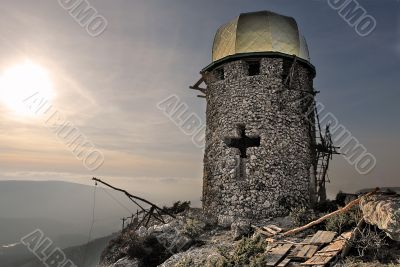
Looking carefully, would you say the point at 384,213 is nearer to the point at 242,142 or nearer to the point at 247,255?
the point at 247,255

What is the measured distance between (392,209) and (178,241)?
31.0 feet

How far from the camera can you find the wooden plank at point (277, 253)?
40.6 ft

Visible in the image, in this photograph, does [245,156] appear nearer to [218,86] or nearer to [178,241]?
[218,86]

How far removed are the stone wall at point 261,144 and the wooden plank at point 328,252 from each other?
5620mm

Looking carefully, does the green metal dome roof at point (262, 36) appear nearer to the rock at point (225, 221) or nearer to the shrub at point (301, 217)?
the shrub at point (301, 217)

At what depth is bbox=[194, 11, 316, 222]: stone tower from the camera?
61.3 feet

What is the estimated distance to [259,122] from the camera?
19.2 metres

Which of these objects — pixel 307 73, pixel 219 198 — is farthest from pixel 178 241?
pixel 307 73

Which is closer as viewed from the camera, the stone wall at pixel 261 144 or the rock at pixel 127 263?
the rock at pixel 127 263

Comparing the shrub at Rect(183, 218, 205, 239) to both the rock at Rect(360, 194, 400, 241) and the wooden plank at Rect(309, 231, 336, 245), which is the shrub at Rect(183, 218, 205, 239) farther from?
the rock at Rect(360, 194, 400, 241)

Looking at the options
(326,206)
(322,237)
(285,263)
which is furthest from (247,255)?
(326,206)

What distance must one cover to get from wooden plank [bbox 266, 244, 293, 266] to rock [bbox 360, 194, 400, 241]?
3.00 m

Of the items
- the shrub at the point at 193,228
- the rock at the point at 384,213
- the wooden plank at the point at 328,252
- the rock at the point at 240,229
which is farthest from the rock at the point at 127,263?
the rock at the point at 384,213

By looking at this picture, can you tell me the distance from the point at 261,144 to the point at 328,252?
7719 millimetres
